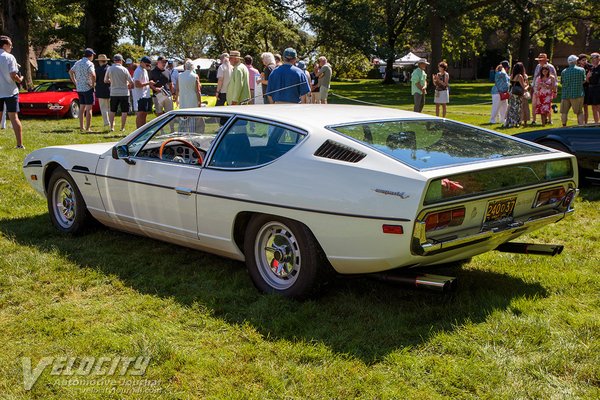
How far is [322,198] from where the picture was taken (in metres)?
3.94

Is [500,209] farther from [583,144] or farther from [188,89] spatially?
[188,89]

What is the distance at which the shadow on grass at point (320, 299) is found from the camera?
3770 millimetres

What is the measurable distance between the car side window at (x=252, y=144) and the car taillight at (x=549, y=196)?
164cm

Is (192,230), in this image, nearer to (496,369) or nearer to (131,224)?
(131,224)

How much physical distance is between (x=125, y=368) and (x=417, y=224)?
1768mm

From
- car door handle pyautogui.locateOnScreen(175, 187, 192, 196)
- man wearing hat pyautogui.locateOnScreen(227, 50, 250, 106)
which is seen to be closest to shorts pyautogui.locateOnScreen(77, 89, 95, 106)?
man wearing hat pyautogui.locateOnScreen(227, 50, 250, 106)

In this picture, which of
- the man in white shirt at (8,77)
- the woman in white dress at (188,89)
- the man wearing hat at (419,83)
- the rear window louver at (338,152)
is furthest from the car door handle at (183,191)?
the man wearing hat at (419,83)

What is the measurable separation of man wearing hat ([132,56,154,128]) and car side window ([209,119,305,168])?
8.45m

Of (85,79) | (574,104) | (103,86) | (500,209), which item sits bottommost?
(500,209)

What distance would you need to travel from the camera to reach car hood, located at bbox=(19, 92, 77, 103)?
677 inches

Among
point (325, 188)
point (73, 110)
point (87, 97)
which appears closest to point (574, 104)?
point (87, 97)

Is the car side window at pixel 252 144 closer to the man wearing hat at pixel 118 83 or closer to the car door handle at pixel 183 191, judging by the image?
the car door handle at pixel 183 191

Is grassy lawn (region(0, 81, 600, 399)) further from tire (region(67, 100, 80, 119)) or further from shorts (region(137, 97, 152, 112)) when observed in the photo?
tire (region(67, 100, 80, 119))

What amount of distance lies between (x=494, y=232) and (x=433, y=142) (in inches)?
31.2
